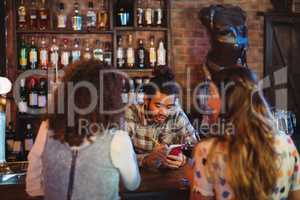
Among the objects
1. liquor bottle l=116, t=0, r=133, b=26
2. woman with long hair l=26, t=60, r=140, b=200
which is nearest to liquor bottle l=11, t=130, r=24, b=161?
liquor bottle l=116, t=0, r=133, b=26

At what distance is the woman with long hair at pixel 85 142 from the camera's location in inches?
63.8

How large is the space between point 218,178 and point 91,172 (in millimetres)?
478

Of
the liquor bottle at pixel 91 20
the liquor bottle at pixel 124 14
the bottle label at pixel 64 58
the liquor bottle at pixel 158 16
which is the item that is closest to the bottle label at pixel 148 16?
the liquor bottle at pixel 158 16

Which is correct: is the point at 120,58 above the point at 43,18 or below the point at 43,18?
below

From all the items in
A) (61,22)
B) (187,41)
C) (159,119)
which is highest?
(61,22)

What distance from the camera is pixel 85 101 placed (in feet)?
5.38

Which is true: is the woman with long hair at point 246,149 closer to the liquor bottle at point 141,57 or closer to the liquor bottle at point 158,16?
the liquor bottle at point 141,57

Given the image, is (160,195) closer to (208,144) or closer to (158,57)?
(208,144)

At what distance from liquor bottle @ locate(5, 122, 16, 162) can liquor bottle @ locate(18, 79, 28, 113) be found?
0.26 m

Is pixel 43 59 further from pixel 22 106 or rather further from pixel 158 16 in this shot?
pixel 158 16

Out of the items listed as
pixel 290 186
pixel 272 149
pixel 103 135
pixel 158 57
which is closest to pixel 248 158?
pixel 272 149

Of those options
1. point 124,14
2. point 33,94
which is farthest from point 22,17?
point 124,14

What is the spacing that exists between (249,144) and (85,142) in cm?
61

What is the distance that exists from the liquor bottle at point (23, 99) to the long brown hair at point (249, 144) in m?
3.26
